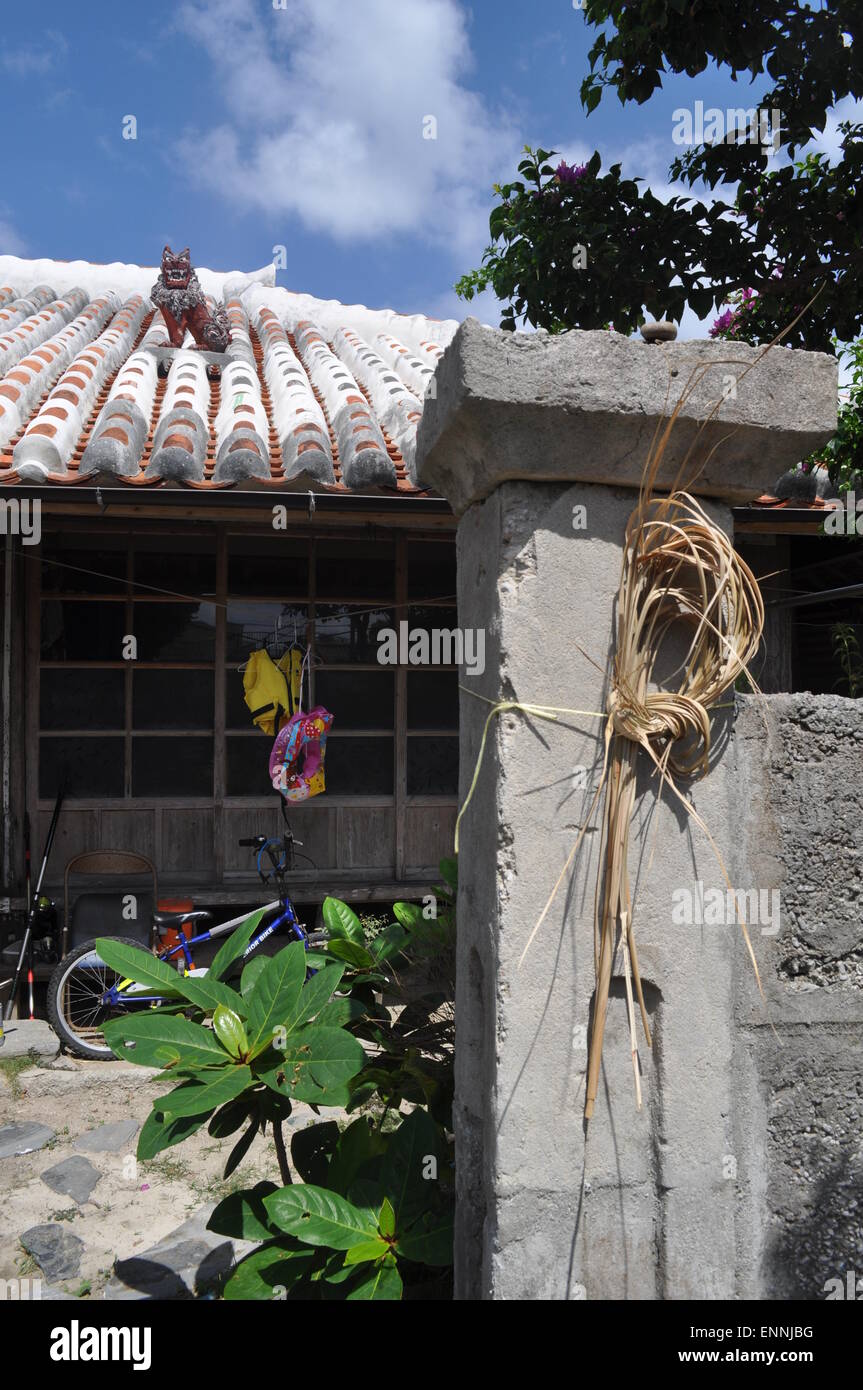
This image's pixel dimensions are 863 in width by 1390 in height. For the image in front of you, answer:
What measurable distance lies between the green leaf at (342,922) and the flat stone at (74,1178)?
6.64 feet

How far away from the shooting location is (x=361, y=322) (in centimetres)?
930

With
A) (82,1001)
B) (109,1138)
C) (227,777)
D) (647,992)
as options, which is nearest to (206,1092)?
(647,992)

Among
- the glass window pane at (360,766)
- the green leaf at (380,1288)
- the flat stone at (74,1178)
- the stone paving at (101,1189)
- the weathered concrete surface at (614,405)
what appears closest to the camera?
the weathered concrete surface at (614,405)

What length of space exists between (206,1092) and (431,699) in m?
4.42


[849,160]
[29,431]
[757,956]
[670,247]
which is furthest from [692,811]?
[29,431]

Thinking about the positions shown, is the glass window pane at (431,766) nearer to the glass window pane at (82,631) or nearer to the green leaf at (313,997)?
the glass window pane at (82,631)

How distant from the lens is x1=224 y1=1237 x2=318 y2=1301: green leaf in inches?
70.9

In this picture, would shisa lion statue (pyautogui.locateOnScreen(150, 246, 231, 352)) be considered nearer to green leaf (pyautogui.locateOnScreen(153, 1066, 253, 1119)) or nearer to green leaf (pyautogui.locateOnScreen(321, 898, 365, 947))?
green leaf (pyautogui.locateOnScreen(321, 898, 365, 947))

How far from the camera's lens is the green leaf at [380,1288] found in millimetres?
1693

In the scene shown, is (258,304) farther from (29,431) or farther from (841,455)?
(841,455)

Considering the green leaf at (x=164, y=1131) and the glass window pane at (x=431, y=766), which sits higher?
the glass window pane at (x=431, y=766)

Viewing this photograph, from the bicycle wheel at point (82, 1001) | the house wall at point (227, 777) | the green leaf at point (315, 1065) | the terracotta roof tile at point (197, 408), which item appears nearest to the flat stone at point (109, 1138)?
the bicycle wheel at point (82, 1001)

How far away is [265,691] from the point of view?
18.5 ft
